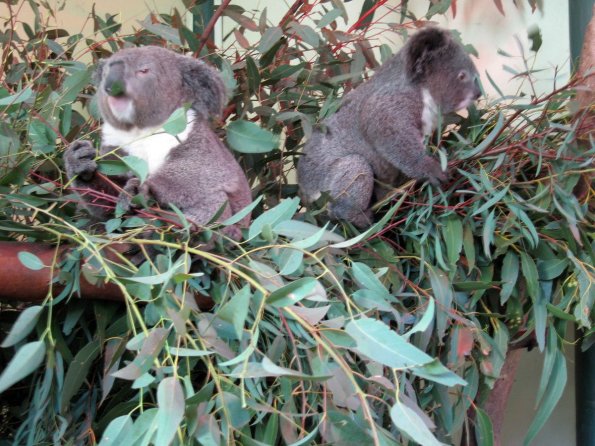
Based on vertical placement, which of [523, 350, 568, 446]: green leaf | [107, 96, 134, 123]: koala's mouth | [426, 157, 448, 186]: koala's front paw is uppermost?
[107, 96, 134, 123]: koala's mouth

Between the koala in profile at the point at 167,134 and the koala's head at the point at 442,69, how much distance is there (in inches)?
26.7

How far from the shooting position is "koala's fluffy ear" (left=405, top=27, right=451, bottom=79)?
2053 mm

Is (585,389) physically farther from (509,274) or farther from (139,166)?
(139,166)

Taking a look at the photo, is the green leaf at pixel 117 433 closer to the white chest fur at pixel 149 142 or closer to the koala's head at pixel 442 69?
the white chest fur at pixel 149 142

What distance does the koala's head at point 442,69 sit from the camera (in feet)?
6.77

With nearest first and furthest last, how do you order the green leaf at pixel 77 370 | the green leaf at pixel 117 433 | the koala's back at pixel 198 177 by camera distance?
the green leaf at pixel 117 433 → the green leaf at pixel 77 370 → the koala's back at pixel 198 177

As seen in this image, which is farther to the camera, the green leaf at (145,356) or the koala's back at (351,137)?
the koala's back at (351,137)

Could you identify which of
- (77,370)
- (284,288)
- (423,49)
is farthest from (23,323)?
(423,49)

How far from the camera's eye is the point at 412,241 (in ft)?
5.63

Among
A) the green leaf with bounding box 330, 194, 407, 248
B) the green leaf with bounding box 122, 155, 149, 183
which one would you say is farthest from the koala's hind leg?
the green leaf with bounding box 122, 155, 149, 183

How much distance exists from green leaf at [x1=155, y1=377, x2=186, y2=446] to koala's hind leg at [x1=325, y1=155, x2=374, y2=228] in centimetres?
100

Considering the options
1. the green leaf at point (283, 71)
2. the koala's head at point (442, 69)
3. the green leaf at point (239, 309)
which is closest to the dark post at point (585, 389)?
the koala's head at point (442, 69)

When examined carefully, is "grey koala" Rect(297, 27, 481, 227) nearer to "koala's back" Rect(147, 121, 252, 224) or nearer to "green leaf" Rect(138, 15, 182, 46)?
"koala's back" Rect(147, 121, 252, 224)

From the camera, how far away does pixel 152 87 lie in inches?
63.7
